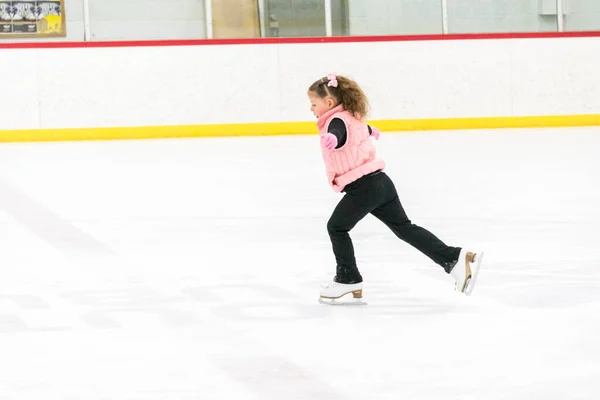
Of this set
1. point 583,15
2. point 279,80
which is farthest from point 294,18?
point 583,15

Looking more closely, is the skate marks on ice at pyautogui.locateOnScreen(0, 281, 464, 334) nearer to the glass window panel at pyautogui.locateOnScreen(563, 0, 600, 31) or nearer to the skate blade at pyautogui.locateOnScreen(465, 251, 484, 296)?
the skate blade at pyautogui.locateOnScreen(465, 251, 484, 296)

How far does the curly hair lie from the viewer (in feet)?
12.1

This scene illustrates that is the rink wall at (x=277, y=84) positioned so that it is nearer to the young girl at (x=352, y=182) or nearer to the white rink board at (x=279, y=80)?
the white rink board at (x=279, y=80)

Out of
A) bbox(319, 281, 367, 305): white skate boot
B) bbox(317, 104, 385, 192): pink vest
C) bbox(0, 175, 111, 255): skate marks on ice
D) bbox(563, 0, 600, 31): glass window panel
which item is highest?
bbox(563, 0, 600, 31): glass window panel

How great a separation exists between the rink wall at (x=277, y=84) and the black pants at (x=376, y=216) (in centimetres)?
946

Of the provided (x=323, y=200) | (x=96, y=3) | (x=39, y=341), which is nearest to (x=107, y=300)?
(x=39, y=341)

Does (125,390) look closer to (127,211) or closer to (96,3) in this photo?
(127,211)

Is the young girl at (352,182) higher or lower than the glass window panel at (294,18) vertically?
lower

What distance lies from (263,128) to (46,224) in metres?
7.46

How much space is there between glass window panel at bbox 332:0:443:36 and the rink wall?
0.71ft

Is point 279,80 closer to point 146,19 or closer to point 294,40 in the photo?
point 294,40

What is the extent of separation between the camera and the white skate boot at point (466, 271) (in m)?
3.73

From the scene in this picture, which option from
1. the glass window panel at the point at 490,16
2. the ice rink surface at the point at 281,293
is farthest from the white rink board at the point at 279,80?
the ice rink surface at the point at 281,293

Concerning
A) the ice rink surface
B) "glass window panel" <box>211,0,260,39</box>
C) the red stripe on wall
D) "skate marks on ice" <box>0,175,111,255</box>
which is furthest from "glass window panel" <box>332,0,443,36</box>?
"skate marks on ice" <box>0,175,111,255</box>
